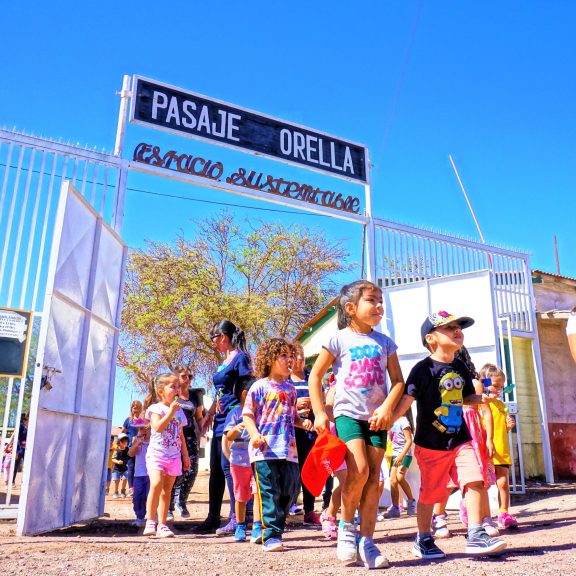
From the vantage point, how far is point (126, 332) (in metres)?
17.5

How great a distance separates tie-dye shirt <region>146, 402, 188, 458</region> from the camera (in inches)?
195

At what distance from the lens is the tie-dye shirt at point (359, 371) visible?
140 inches

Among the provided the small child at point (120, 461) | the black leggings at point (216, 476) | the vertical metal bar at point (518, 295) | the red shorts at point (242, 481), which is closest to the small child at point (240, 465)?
the red shorts at point (242, 481)

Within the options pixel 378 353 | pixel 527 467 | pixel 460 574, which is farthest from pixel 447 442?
pixel 527 467

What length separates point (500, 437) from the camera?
5734 mm

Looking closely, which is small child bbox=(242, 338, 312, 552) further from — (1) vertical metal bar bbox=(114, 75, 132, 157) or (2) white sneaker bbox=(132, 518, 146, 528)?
(1) vertical metal bar bbox=(114, 75, 132, 157)

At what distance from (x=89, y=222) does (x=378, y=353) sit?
3242 mm

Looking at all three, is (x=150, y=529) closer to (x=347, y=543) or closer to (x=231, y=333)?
(x=231, y=333)

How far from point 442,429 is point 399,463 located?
314 centimetres

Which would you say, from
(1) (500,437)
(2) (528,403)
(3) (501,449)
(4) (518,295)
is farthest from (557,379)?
(3) (501,449)

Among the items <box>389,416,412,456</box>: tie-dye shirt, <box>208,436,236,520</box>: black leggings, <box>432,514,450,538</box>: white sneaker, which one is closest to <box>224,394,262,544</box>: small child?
<box>208,436,236,520</box>: black leggings

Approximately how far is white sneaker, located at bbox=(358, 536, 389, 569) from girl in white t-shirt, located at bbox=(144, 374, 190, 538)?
197 cm

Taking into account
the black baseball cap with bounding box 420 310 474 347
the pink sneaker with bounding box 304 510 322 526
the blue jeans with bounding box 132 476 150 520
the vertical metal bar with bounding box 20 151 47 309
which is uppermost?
the vertical metal bar with bounding box 20 151 47 309

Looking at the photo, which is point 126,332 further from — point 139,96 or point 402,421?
point 402,421
